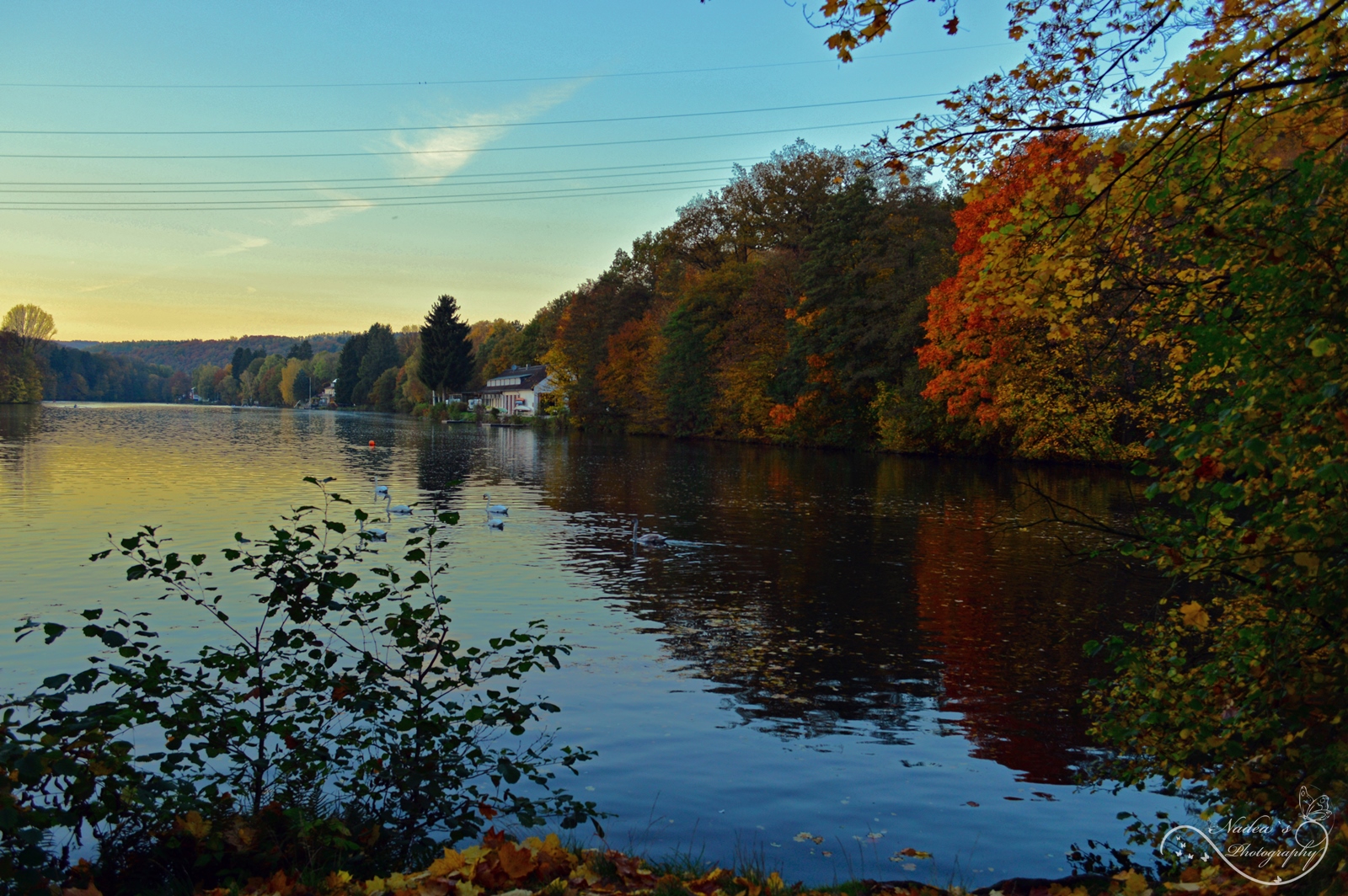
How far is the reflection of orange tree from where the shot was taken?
9.69 metres

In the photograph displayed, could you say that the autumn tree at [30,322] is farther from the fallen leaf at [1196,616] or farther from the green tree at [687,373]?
the fallen leaf at [1196,616]

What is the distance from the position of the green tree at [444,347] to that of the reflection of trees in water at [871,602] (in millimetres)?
90296

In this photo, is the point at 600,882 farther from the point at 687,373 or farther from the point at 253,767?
the point at 687,373

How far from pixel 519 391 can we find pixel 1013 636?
11814 centimetres

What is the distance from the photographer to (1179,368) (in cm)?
850

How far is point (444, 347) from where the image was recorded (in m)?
120

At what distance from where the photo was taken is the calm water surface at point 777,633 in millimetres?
7707

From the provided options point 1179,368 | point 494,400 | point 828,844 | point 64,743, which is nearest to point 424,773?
point 64,743

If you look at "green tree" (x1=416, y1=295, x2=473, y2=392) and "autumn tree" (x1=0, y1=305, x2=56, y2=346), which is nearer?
"green tree" (x1=416, y1=295, x2=473, y2=392)

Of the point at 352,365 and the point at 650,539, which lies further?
the point at 352,365

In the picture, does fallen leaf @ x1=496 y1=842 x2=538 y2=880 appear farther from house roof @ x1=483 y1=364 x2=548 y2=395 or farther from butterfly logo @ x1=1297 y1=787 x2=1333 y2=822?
house roof @ x1=483 y1=364 x2=548 y2=395

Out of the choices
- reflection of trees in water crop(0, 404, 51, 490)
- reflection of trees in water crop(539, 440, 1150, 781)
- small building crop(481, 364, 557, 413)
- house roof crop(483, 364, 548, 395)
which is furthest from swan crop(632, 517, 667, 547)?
house roof crop(483, 364, 548, 395)

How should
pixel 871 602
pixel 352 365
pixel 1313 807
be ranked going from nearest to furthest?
pixel 1313 807
pixel 871 602
pixel 352 365

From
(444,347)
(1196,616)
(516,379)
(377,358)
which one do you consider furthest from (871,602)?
(377,358)
